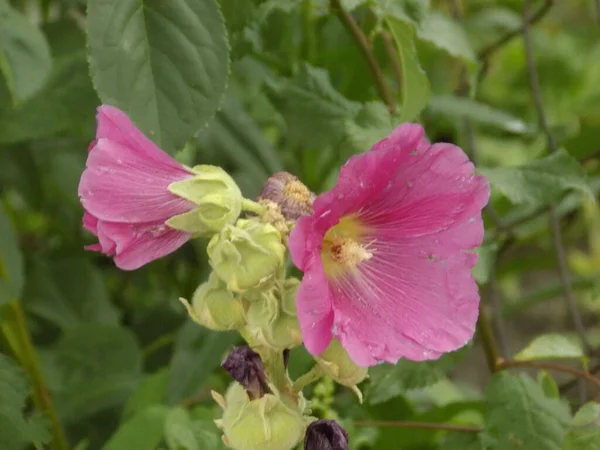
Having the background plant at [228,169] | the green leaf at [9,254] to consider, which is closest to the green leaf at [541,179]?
the background plant at [228,169]

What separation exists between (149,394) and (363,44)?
43cm

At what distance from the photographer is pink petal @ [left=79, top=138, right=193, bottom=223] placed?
39cm

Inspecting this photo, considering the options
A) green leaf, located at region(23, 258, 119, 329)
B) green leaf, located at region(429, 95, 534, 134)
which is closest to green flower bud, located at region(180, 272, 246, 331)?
green leaf, located at region(429, 95, 534, 134)

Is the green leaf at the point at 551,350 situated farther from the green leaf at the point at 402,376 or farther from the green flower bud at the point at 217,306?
the green flower bud at the point at 217,306

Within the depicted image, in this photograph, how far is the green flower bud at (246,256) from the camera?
1.18 feet

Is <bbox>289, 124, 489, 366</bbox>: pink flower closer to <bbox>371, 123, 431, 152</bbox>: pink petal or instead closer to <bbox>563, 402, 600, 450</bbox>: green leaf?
<bbox>371, 123, 431, 152</bbox>: pink petal

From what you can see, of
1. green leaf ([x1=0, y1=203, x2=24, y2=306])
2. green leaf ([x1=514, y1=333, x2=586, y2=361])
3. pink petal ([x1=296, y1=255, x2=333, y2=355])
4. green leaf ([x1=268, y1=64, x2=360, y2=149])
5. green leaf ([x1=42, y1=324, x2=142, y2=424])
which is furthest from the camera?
green leaf ([x1=42, y1=324, x2=142, y2=424])

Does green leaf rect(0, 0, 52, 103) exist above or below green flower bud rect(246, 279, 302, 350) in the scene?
below

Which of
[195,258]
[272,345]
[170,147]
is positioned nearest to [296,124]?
[170,147]

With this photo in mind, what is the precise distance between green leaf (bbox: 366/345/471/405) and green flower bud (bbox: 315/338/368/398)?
0.22 meters

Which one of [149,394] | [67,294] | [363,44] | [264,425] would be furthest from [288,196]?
[67,294]

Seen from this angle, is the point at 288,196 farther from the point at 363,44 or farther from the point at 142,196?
the point at 363,44

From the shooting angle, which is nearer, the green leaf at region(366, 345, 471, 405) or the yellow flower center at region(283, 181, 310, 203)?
the yellow flower center at region(283, 181, 310, 203)

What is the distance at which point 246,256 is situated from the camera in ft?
1.18
